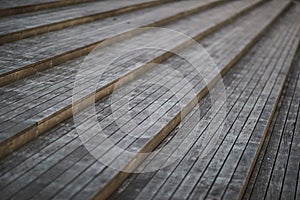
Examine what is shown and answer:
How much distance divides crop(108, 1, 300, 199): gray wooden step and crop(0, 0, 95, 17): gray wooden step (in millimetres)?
2187

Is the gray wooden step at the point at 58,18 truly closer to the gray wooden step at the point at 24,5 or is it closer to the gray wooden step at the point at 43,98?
the gray wooden step at the point at 24,5

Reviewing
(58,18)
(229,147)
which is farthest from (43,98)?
(58,18)

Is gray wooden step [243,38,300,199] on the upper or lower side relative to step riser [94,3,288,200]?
lower

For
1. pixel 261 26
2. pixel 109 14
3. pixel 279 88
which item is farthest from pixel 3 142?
pixel 261 26

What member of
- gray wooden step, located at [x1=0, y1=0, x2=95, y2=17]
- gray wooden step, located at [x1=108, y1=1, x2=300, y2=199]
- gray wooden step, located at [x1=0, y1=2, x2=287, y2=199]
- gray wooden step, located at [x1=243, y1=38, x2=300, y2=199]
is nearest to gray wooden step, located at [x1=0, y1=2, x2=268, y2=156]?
gray wooden step, located at [x1=0, y1=2, x2=287, y2=199]

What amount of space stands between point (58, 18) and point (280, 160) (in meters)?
2.74

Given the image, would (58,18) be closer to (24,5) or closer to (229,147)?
(24,5)

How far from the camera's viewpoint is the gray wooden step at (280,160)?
258 cm

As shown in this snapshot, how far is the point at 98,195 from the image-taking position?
6.75 feet

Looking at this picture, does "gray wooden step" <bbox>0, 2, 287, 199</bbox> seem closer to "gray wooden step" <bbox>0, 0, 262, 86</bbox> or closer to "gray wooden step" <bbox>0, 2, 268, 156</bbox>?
"gray wooden step" <bbox>0, 2, 268, 156</bbox>

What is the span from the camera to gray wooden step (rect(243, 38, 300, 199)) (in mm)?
2580

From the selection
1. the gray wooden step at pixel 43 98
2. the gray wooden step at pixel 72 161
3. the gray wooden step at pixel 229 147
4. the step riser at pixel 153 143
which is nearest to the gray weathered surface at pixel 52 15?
the gray wooden step at pixel 43 98

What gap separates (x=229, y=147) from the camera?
Result: 9.39ft

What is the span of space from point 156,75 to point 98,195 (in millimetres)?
1922
